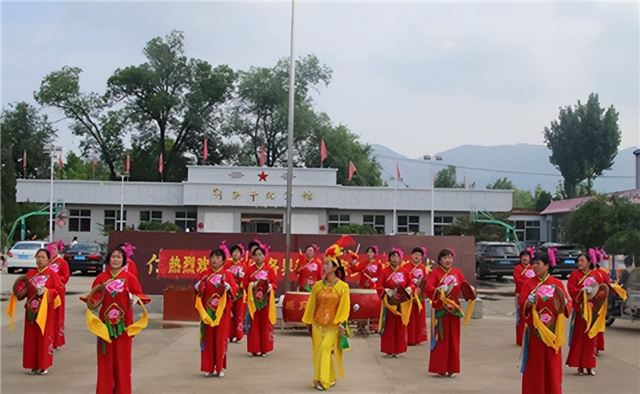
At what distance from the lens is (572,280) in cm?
1107

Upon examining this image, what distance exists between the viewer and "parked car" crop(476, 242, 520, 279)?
28.3 meters

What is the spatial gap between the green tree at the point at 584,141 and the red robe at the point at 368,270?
5084 centimetres

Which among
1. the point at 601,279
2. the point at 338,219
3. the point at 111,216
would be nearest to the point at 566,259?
the point at 601,279

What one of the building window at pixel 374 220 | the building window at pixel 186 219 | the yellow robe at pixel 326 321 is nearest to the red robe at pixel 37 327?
the yellow robe at pixel 326 321

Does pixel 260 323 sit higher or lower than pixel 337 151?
lower

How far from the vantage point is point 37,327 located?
32.1 feet

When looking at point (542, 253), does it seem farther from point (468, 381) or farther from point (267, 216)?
point (267, 216)

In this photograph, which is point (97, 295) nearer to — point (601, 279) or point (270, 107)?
point (601, 279)

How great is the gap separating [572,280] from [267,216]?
33641 millimetres

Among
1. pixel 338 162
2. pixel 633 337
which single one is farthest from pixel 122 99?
pixel 633 337

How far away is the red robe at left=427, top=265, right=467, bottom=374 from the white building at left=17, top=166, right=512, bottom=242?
33.4m

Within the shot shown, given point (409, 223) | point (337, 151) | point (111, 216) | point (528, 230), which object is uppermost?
point (337, 151)

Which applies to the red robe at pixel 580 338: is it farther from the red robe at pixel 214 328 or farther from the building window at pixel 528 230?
the building window at pixel 528 230

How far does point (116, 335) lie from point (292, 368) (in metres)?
3.14
